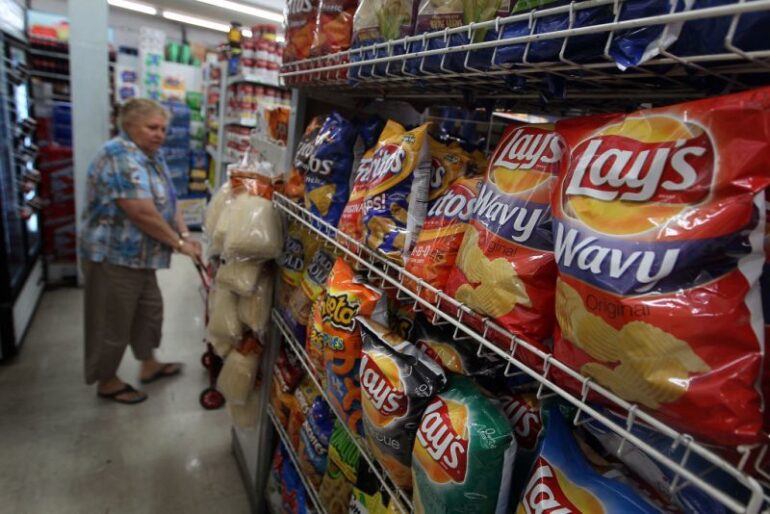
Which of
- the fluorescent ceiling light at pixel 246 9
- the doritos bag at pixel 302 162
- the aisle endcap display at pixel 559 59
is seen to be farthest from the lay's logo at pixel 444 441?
the fluorescent ceiling light at pixel 246 9

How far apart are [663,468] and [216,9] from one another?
840 cm

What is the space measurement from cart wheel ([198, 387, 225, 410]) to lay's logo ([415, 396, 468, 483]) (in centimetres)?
223

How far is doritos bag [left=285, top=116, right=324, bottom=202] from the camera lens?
1.40m

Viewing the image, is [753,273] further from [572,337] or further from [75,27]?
[75,27]

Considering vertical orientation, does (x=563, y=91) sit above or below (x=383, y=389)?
above

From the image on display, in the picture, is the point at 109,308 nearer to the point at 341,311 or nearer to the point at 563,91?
the point at 341,311

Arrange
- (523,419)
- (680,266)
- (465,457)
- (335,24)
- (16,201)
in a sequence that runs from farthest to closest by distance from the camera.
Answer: (16,201)
(335,24)
(523,419)
(465,457)
(680,266)

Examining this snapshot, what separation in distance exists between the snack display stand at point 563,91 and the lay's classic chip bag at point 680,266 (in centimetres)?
4

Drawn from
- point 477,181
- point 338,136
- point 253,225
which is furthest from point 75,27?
point 477,181

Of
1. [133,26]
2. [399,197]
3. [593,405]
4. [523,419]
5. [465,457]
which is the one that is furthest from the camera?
[133,26]

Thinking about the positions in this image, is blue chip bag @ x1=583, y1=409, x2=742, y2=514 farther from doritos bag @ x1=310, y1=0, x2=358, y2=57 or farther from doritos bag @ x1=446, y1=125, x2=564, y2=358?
doritos bag @ x1=310, y1=0, x2=358, y2=57

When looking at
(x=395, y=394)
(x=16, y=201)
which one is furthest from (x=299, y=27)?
(x=16, y=201)

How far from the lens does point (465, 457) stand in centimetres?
71

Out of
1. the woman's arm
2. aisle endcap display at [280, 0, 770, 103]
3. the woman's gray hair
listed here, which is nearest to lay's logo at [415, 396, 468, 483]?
aisle endcap display at [280, 0, 770, 103]
